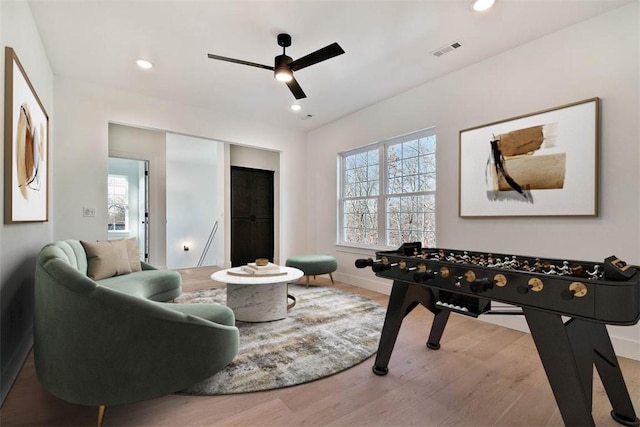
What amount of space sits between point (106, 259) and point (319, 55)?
277 centimetres

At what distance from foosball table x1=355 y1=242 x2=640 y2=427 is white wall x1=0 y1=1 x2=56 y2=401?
2155 millimetres

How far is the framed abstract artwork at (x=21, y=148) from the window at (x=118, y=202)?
5221mm

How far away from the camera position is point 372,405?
64.6 inches

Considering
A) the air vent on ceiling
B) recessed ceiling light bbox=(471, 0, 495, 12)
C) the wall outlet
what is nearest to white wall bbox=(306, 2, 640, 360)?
the air vent on ceiling

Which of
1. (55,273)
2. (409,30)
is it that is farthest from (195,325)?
(409,30)

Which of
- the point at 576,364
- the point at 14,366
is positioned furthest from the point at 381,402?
the point at 14,366

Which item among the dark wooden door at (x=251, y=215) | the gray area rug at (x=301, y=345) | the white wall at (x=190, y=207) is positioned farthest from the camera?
the white wall at (x=190, y=207)

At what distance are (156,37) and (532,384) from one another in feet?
13.0

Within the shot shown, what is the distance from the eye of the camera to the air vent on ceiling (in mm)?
2752

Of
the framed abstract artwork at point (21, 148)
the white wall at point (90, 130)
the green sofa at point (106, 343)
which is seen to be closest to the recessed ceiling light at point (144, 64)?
the white wall at point (90, 130)

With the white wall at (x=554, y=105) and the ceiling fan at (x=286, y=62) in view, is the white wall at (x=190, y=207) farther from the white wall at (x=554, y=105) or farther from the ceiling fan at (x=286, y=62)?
the white wall at (x=554, y=105)

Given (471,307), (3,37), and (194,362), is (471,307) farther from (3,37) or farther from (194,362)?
(3,37)

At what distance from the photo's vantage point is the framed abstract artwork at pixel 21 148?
1.73m

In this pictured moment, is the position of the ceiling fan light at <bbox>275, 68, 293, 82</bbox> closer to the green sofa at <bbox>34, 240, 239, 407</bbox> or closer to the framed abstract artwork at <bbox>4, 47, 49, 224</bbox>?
the framed abstract artwork at <bbox>4, 47, 49, 224</bbox>
